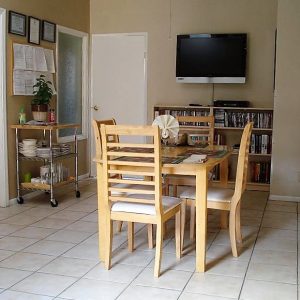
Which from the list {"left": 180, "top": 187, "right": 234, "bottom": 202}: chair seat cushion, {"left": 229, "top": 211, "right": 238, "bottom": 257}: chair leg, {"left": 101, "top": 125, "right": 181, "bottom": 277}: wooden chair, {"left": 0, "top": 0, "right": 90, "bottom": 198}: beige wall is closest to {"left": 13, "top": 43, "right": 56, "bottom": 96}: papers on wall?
{"left": 0, "top": 0, "right": 90, "bottom": 198}: beige wall

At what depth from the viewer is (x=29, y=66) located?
5.14 metres

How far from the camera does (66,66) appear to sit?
6.13m

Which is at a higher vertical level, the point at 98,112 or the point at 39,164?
the point at 98,112

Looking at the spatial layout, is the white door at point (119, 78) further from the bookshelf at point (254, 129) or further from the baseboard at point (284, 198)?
the baseboard at point (284, 198)

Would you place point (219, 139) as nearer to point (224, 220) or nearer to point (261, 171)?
point (261, 171)

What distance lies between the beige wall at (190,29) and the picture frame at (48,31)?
1040 millimetres

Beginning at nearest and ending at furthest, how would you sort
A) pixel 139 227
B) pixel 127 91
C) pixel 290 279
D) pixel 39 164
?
pixel 290 279 → pixel 139 227 → pixel 39 164 → pixel 127 91

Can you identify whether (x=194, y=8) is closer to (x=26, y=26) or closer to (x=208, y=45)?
(x=208, y=45)

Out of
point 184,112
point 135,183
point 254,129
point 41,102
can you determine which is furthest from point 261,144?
point 135,183

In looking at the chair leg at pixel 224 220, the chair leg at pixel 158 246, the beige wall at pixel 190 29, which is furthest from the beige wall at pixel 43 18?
the chair leg at pixel 158 246

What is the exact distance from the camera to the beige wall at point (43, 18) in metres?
4.91

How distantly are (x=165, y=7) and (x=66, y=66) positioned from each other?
1.56m

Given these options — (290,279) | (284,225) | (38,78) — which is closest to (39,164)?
(38,78)

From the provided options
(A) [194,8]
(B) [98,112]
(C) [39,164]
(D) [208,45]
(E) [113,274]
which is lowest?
(E) [113,274]
